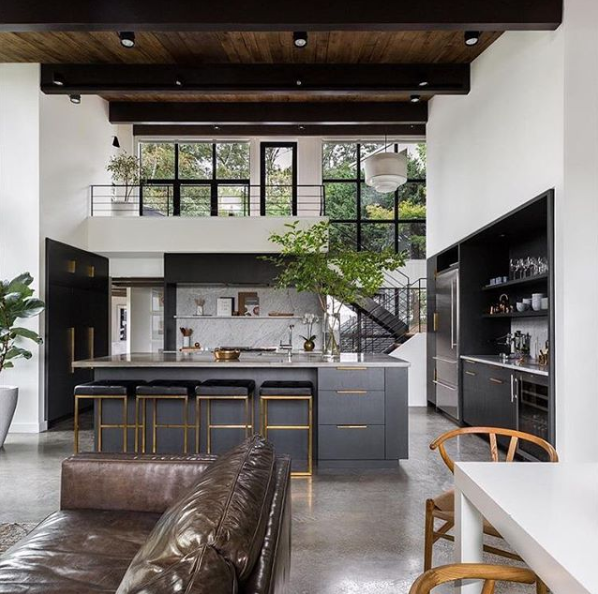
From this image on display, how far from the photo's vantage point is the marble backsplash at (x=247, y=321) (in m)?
8.64

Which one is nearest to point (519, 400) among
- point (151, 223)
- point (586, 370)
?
point (586, 370)

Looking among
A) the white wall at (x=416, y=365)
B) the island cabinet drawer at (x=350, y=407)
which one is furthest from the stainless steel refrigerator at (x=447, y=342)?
the island cabinet drawer at (x=350, y=407)

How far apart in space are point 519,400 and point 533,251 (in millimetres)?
1949

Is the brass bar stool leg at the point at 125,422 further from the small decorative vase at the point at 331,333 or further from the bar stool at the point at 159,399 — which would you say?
the small decorative vase at the point at 331,333

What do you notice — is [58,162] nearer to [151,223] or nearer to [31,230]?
[31,230]

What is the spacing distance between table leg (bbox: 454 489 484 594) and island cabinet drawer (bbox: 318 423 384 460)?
110 inches

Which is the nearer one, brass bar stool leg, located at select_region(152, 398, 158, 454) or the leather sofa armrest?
the leather sofa armrest

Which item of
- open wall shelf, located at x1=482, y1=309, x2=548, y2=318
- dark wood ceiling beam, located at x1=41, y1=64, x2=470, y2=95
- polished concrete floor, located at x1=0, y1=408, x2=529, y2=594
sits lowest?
polished concrete floor, located at x1=0, y1=408, x2=529, y2=594

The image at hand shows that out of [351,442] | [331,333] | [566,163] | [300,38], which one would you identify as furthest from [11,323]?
[566,163]

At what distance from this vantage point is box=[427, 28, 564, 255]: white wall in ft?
13.6

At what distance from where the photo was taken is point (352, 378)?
4.52m

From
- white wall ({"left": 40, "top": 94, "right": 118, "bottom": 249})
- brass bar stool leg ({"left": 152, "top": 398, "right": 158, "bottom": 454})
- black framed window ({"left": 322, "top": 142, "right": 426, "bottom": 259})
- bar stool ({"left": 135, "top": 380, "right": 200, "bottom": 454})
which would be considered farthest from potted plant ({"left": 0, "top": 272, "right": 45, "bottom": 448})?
black framed window ({"left": 322, "top": 142, "right": 426, "bottom": 259})

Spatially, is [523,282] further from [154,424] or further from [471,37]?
[154,424]
